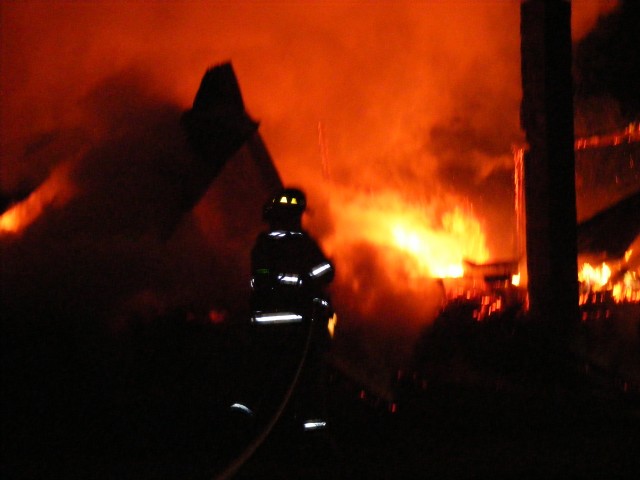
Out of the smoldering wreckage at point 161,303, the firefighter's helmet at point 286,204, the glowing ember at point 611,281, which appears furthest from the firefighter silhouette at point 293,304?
the glowing ember at point 611,281

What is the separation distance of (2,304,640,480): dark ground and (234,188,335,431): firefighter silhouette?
0.51 ft

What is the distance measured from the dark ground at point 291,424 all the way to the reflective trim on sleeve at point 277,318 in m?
0.31

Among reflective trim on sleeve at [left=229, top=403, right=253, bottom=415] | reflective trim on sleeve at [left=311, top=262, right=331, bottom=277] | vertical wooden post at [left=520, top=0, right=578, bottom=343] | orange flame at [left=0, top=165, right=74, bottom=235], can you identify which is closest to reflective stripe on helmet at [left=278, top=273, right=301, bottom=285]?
reflective trim on sleeve at [left=311, top=262, right=331, bottom=277]

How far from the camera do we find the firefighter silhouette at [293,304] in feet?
17.1

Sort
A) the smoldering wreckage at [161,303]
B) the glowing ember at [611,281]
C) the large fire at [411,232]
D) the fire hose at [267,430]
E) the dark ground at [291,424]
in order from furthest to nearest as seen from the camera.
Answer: the glowing ember at [611,281], the large fire at [411,232], the smoldering wreckage at [161,303], the dark ground at [291,424], the fire hose at [267,430]

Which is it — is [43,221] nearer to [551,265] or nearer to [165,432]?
[165,432]

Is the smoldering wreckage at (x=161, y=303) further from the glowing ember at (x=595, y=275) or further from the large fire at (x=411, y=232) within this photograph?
the glowing ember at (x=595, y=275)

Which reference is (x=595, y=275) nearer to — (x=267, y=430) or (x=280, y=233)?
(x=280, y=233)

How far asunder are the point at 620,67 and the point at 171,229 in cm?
616

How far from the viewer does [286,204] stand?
210 inches

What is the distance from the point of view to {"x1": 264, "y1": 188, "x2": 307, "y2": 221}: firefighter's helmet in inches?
210

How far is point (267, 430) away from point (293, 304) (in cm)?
98

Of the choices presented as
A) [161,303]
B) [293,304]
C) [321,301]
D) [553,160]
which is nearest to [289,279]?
[293,304]

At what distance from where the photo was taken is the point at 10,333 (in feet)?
23.9
